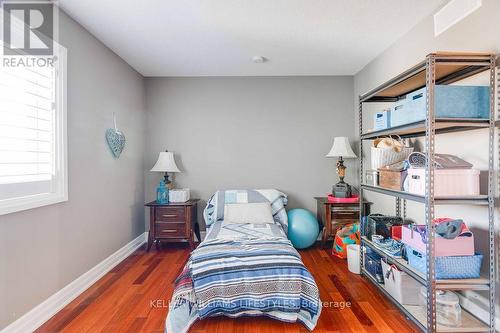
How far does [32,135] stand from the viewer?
6.40 feet

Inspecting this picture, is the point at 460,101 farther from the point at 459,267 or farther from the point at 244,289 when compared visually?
the point at 244,289

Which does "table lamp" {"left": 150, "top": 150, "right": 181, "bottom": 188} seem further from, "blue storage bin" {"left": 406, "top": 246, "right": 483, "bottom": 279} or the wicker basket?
"blue storage bin" {"left": 406, "top": 246, "right": 483, "bottom": 279}

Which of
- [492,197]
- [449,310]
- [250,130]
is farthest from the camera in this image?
[250,130]

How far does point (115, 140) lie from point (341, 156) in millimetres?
2837

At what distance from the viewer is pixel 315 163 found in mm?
3926

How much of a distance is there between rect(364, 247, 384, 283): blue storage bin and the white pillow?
1130mm

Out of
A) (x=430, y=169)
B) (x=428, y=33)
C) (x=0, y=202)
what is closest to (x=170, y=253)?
(x=0, y=202)

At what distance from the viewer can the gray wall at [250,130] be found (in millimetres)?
3920

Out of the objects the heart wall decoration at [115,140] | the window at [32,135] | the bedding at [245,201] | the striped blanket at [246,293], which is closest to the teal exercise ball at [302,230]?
the bedding at [245,201]

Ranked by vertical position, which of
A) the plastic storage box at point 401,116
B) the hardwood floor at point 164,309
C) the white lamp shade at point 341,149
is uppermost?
the plastic storage box at point 401,116

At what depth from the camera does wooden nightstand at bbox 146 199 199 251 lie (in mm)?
3422

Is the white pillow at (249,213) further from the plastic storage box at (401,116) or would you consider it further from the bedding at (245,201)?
the plastic storage box at (401,116)

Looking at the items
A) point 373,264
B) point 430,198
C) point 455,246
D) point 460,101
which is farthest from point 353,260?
point 460,101

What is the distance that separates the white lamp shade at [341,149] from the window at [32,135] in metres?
3.04
